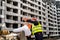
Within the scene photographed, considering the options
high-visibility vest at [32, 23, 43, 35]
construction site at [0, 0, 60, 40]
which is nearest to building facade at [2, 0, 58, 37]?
construction site at [0, 0, 60, 40]

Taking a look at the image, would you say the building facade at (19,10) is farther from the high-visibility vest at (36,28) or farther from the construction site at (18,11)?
the high-visibility vest at (36,28)

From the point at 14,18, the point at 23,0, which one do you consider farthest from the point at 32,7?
the point at 14,18

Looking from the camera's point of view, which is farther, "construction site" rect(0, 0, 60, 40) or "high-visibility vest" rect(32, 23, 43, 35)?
"construction site" rect(0, 0, 60, 40)

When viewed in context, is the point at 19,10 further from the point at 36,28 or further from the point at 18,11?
the point at 36,28

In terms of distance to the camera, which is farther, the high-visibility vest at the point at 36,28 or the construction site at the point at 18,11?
the construction site at the point at 18,11

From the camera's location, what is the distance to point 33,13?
5769cm

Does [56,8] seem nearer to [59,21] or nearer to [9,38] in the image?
[59,21]

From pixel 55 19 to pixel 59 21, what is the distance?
10.2 feet

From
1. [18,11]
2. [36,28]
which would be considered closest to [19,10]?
[18,11]

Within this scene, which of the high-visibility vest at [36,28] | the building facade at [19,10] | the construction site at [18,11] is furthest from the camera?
the building facade at [19,10]

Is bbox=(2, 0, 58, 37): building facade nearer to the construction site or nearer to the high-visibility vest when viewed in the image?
the construction site

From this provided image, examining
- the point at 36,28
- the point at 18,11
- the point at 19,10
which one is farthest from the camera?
the point at 19,10

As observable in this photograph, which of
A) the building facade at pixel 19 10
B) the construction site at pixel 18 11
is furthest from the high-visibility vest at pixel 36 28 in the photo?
the building facade at pixel 19 10

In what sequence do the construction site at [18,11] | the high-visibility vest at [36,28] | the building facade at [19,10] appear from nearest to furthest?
the high-visibility vest at [36,28]
the construction site at [18,11]
the building facade at [19,10]
